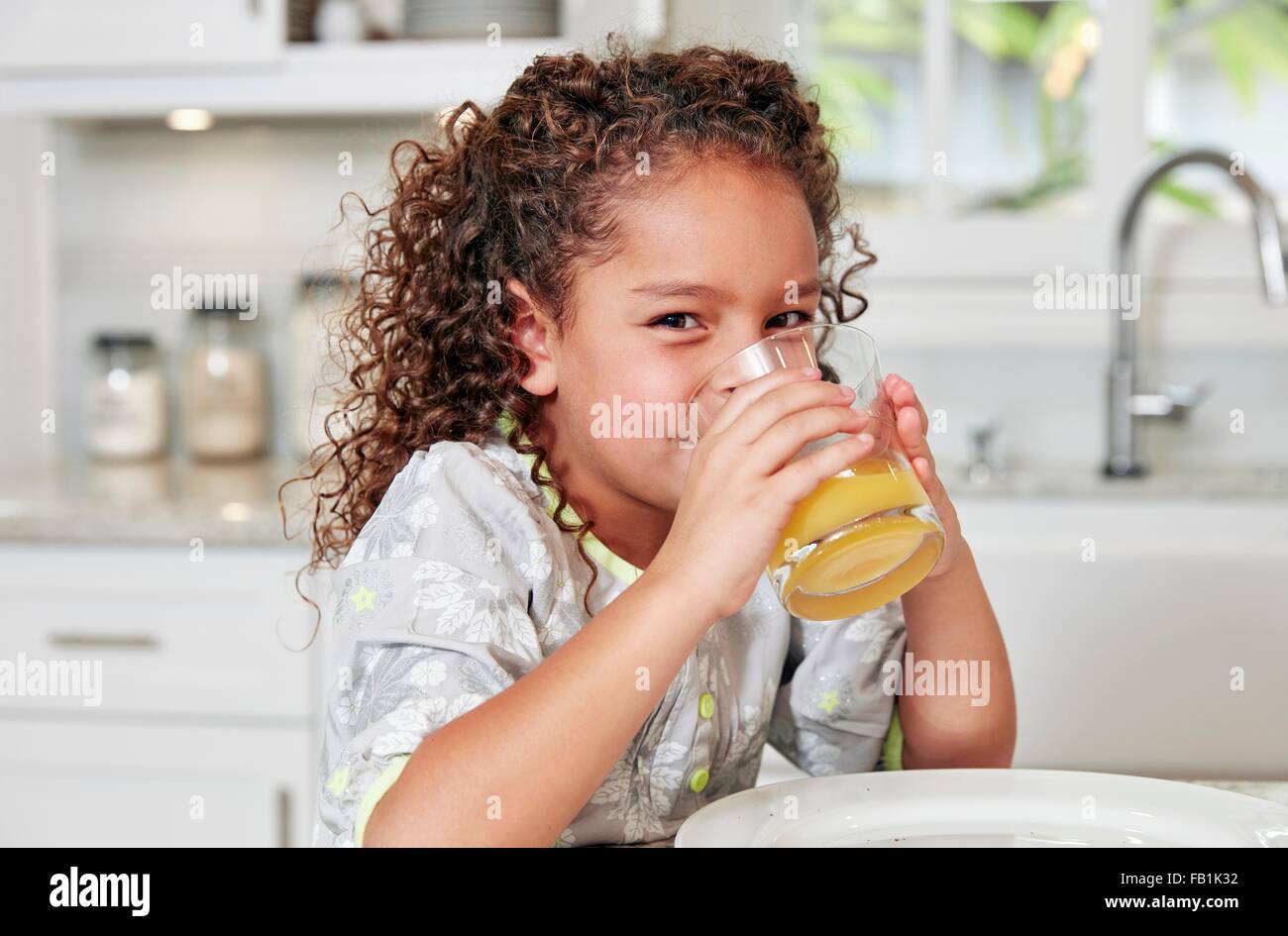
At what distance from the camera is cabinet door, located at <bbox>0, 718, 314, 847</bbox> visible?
5.49ft

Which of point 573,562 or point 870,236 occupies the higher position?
point 870,236

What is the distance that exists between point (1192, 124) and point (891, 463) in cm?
179

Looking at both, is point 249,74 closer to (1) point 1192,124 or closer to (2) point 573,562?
(2) point 573,562

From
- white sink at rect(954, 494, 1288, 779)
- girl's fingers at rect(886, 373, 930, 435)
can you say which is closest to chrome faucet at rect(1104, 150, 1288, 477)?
white sink at rect(954, 494, 1288, 779)

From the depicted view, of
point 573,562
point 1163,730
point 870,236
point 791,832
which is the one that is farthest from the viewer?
point 870,236

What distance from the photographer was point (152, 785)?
170 cm

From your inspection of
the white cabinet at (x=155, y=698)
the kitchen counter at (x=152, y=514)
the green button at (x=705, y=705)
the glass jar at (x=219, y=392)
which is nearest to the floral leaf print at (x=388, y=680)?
the green button at (x=705, y=705)

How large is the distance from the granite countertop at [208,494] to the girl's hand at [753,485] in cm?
98

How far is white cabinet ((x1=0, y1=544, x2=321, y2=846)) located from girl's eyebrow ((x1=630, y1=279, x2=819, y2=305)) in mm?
973

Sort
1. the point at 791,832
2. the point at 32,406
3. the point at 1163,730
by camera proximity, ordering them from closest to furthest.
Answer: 1. the point at 791,832
2. the point at 1163,730
3. the point at 32,406

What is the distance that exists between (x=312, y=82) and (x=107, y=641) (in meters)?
0.86

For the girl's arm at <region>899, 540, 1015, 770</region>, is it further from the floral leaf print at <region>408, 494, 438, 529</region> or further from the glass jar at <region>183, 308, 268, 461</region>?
the glass jar at <region>183, 308, 268, 461</region>

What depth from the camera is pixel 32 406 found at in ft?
7.70
